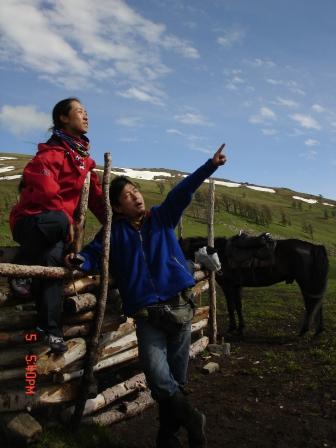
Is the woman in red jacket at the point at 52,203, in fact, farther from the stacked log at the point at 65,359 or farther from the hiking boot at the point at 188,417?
the hiking boot at the point at 188,417

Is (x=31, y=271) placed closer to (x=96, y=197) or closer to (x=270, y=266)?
(x=96, y=197)

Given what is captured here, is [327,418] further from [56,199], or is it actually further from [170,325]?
[56,199]

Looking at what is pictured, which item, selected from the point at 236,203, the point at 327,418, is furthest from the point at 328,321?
the point at 236,203

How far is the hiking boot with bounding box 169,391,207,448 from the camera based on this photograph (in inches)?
179

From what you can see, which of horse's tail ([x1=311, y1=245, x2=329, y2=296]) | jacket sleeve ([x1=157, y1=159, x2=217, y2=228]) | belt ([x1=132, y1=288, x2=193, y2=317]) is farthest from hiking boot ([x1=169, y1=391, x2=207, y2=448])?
horse's tail ([x1=311, y1=245, x2=329, y2=296])

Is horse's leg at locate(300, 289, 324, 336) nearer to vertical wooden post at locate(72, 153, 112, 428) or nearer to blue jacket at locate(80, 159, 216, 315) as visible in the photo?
vertical wooden post at locate(72, 153, 112, 428)

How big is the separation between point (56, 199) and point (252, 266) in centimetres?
764

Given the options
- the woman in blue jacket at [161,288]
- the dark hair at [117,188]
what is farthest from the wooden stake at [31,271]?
the dark hair at [117,188]

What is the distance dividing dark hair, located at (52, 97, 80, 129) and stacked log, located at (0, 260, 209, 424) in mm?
1786

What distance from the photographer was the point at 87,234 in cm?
3422

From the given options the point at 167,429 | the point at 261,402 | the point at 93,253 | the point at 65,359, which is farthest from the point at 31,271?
the point at 261,402

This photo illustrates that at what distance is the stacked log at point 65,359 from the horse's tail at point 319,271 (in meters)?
6.15

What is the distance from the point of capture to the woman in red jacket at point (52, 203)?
4855 millimetres

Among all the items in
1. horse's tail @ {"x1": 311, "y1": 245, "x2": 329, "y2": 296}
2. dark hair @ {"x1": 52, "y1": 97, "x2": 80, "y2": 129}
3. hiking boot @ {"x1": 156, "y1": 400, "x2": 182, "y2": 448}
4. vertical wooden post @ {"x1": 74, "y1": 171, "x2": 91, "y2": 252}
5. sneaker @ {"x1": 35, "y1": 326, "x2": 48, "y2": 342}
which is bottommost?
hiking boot @ {"x1": 156, "y1": 400, "x2": 182, "y2": 448}
